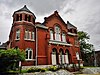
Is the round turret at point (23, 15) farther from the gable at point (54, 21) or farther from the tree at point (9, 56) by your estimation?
the tree at point (9, 56)

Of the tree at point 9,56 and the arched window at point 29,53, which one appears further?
the arched window at point 29,53

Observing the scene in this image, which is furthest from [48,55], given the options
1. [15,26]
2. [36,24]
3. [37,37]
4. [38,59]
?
[15,26]

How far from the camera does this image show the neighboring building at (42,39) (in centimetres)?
2744

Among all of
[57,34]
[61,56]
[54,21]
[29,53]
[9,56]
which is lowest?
[61,56]

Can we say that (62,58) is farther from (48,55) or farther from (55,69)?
(55,69)

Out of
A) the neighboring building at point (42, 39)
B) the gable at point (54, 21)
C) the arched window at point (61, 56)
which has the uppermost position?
the gable at point (54, 21)

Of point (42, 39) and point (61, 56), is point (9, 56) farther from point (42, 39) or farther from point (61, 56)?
point (61, 56)

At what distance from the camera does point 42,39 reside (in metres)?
29.8

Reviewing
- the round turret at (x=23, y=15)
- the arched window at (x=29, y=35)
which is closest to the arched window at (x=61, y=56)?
the arched window at (x=29, y=35)

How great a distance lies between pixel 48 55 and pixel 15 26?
8753 mm

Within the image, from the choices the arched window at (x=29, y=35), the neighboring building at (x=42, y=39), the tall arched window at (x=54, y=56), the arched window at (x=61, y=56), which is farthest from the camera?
the arched window at (x=61, y=56)

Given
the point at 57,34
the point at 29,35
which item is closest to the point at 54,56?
the point at 57,34

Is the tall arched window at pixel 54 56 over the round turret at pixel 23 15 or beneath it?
beneath

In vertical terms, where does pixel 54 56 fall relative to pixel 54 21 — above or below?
below
